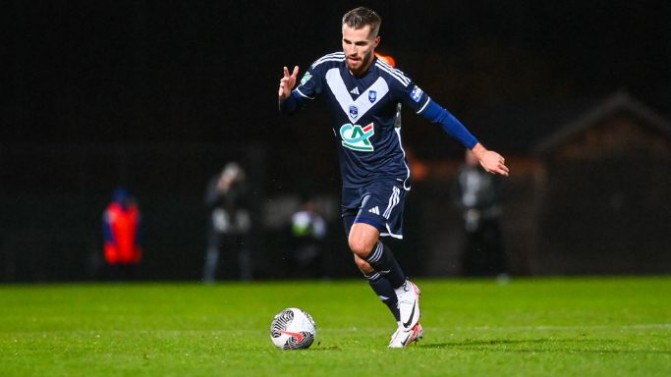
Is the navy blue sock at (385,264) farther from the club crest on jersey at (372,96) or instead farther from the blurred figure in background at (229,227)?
the blurred figure in background at (229,227)

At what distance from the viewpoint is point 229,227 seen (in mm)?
27172

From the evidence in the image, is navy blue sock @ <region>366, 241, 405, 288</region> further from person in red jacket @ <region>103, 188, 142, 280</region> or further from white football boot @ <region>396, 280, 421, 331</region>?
person in red jacket @ <region>103, 188, 142, 280</region>

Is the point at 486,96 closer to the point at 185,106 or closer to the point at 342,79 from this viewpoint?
the point at 185,106

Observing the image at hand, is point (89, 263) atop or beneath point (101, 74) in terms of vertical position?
beneath

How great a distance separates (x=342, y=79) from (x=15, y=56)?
33.5m

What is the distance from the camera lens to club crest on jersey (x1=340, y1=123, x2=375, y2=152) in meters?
10.5

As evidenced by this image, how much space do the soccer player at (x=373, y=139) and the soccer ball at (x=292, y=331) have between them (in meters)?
0.57

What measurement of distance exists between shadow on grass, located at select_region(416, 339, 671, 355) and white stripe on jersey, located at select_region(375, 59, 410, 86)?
6.25 feet

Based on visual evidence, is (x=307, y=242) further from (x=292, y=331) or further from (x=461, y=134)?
(x=461, y=134)

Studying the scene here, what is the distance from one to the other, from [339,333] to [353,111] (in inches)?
114

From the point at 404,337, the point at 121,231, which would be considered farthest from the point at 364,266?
the point at 121,231

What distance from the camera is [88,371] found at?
8961 mm

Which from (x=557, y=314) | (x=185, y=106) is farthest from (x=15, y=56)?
(x=557, y=314)

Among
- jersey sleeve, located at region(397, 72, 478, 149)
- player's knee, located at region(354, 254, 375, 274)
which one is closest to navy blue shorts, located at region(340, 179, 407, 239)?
player's knee, located at region(354, 254, 375, 274)
